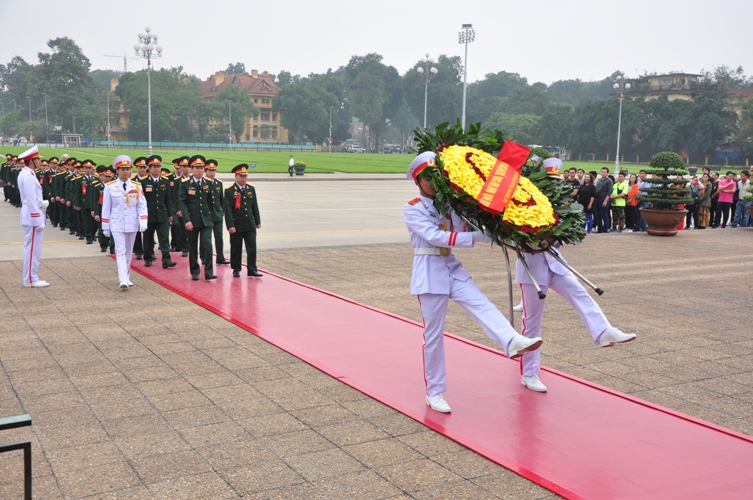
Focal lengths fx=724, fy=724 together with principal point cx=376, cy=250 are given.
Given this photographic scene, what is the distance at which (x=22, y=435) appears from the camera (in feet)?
16.7

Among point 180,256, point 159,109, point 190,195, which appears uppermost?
point 159,109

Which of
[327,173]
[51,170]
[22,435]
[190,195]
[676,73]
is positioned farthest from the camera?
[676,73]

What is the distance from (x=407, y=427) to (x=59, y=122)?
11516cm

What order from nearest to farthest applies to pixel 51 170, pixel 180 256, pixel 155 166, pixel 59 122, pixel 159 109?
1. pixel 155 166
2. pixel 180 256
3. pixel 51 170
4. pixel 159 109
5. pixel 59 122

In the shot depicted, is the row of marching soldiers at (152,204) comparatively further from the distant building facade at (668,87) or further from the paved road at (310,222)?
the distant building facade at (668,87)

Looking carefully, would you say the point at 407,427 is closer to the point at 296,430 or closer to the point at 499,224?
the point at 296,430

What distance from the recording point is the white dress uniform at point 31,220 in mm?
10477

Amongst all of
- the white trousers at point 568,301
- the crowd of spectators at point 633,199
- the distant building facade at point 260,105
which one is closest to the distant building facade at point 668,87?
the distant building facade at point 260,105

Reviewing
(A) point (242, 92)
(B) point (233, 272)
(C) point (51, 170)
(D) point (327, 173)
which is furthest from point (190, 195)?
(A) point (242, 92)

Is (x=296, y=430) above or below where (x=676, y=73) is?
below

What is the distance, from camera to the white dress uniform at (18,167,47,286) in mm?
10477

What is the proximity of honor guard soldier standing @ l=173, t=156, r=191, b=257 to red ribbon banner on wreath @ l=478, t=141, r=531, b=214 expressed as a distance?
7.31 metres

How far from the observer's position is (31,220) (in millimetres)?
10539

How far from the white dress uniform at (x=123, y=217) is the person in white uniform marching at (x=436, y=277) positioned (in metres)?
6.24
